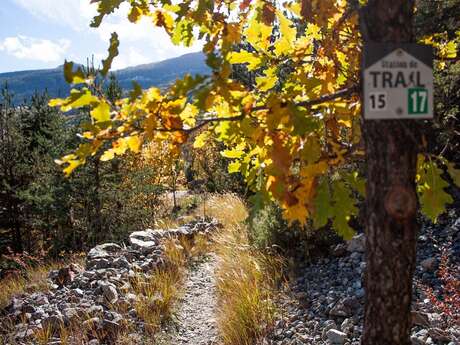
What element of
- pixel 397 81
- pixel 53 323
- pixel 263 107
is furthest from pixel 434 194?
pixel 53 323

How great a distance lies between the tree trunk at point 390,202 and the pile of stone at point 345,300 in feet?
5.21

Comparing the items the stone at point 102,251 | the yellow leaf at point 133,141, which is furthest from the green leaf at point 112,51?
the stone at point 102,251

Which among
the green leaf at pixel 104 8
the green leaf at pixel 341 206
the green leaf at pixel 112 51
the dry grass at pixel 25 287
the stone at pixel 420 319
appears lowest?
the dry grass at pixel 25 287

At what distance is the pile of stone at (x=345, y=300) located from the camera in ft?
10.6

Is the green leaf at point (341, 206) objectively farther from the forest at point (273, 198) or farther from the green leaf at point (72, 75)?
the green leaf at point (72, 75)

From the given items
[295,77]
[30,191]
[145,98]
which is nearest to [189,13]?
[295,77]

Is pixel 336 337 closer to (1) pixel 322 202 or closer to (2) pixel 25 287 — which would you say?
(1) pixel 322 202

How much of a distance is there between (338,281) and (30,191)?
403 inches

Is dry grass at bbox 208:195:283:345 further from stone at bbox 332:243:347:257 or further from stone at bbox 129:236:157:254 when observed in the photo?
stone at bbox 129:236:157:254

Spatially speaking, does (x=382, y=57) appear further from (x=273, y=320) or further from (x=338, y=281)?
(x=338, y=281)

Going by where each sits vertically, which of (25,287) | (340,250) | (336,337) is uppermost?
(340,250)

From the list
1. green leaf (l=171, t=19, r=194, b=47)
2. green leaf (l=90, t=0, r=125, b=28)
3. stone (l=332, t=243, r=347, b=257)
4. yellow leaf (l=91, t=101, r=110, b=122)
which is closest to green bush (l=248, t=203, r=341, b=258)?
stone (l=332, t=243, r=347, b=257)

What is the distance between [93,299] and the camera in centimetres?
499

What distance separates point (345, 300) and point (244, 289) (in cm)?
117
